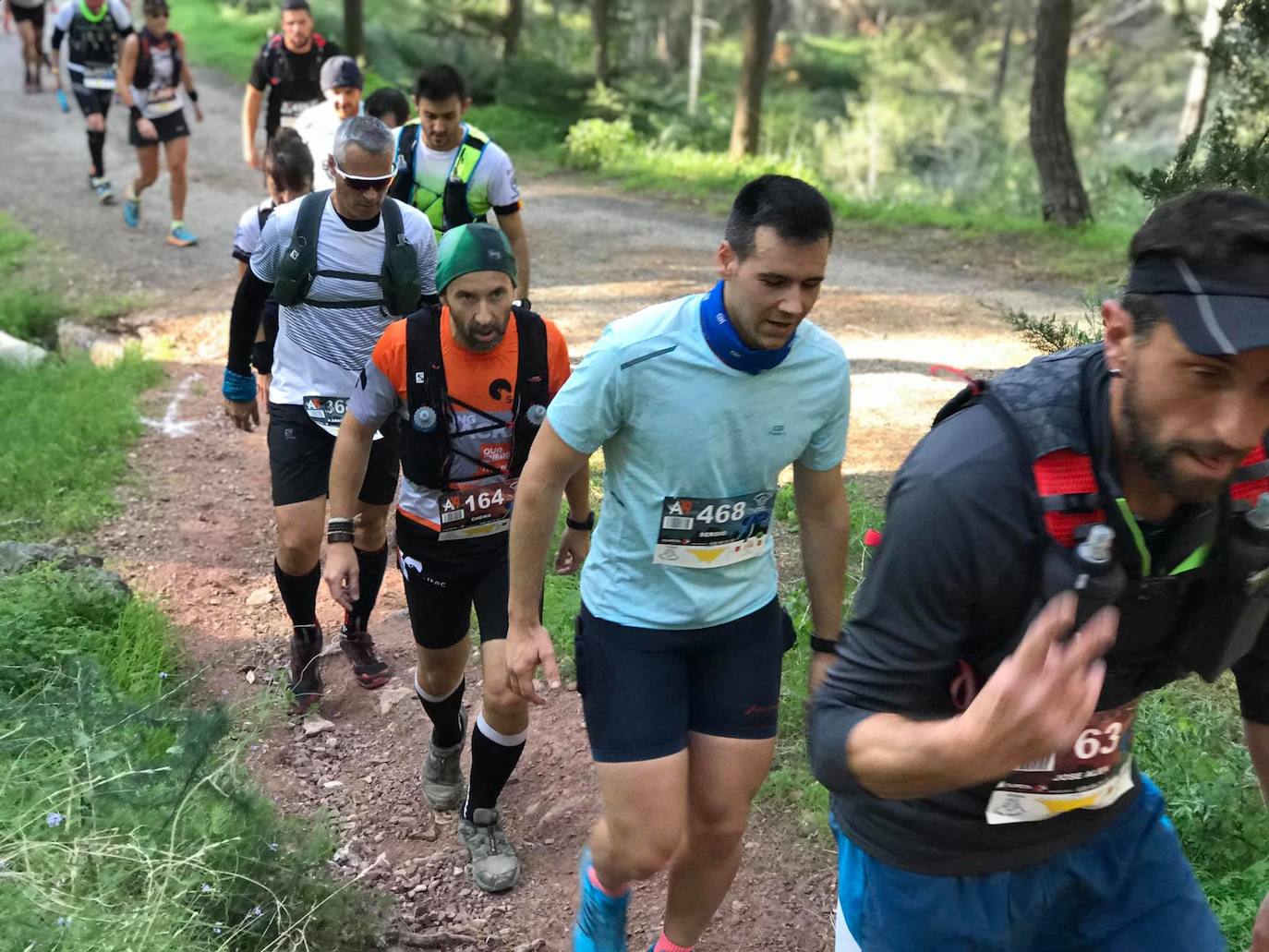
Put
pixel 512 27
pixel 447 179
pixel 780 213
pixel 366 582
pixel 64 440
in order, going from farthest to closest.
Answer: pixel 512 27 → pixel 64 440 → pixel 447 179 → pixel 366 582 → pixel 780 213

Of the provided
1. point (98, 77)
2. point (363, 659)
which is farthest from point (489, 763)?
point (98, 77)

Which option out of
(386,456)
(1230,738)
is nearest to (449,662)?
(386,456)

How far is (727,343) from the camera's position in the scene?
312 cm

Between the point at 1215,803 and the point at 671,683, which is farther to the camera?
the point at 1215,803

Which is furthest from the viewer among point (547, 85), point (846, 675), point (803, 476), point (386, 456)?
point (547, 85)

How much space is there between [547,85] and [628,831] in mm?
18654

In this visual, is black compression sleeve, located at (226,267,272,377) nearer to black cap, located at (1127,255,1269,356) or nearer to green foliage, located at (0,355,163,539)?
green foliage, located at (0,355,163,539)

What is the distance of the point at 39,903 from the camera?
3.16 metres

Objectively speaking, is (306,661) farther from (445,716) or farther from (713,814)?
(713,814)

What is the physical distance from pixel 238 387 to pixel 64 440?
10.9 feet

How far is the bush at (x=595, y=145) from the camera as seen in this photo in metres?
18.2

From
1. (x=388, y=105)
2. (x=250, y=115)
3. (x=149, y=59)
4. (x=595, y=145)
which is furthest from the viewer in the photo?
(x=595, y=145)

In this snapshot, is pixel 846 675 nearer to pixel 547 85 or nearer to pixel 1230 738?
pixel 1230 738

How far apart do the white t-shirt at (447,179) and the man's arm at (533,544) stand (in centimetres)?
345
